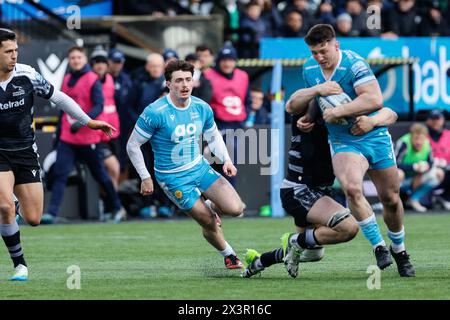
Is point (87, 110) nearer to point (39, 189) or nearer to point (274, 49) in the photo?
point (274, 49)

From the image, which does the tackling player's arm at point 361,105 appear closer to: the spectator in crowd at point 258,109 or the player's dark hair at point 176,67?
the player's dark hair at point 176,67

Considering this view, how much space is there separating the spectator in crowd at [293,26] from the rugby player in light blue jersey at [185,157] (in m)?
10.1

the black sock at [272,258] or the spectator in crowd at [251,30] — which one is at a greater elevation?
the spectator in crowd at [251,30]

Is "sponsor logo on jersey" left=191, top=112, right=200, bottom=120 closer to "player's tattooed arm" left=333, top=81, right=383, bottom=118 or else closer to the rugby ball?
the rugby ball

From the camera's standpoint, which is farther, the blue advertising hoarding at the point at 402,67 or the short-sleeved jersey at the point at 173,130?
the blue advertising hoarding at the point at 402,67

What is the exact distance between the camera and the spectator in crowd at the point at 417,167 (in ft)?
63.8

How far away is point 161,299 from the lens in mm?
9469

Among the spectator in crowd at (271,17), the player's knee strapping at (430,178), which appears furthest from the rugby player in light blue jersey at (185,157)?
the spectator in crowd at (271,17)

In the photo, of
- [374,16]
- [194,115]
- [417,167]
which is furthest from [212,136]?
[374,16]

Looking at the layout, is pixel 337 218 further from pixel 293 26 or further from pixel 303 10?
pixel 303 10

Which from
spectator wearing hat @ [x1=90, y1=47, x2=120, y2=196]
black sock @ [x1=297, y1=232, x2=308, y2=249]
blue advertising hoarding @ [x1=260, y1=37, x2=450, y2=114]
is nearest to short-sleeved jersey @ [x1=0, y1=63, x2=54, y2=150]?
black sock @ [x1=297, y1=232, x2=308, y2=249]

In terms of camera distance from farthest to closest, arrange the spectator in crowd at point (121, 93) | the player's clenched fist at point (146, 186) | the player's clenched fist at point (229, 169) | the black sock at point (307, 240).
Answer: the spectator in crowd at point (121, 93) → the player's clenched fist at point (146, 186) → the player's clenched fist at point (229, 169) → the black sock at point (307, 240)
